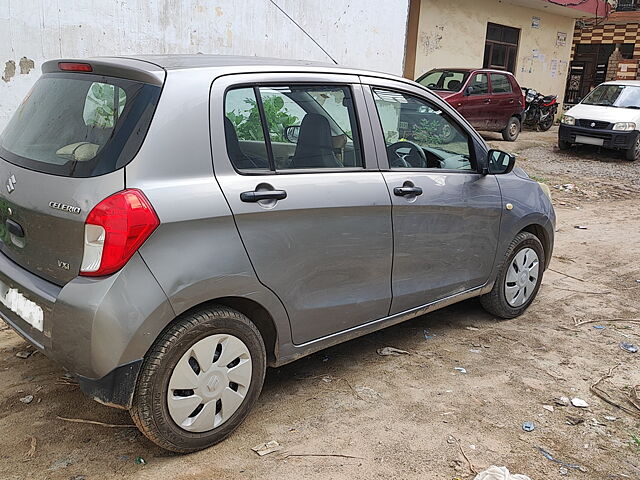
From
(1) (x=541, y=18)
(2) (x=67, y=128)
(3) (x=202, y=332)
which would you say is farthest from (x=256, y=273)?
(1) (x=541, y=18)

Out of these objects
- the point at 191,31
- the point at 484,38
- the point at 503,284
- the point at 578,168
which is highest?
the point at 484,38

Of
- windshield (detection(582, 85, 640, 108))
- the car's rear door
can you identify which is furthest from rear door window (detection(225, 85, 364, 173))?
windshield (detection(582, 85, 640, 108))

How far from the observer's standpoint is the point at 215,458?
286 centimetres

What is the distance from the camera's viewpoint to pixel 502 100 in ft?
49.6

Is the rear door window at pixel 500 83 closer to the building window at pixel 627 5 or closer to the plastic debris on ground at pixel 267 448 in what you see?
the building window at pixel 627 5

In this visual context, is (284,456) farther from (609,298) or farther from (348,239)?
(609,298)

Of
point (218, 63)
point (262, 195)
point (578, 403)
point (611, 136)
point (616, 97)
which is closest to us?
point (262, 195)

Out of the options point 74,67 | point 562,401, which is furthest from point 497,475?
point 74,67

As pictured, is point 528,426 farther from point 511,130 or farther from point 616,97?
point 511,130

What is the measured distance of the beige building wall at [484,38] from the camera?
16125 millimetres

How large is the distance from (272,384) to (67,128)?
1763 mm

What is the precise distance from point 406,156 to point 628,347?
2.11 metres

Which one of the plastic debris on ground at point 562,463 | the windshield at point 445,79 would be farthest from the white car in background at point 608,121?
the plastic debris on ground at point 562,463

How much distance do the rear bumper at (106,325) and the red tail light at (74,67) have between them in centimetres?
100
